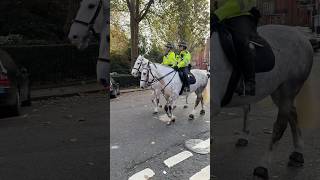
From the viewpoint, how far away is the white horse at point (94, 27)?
7.14 feet

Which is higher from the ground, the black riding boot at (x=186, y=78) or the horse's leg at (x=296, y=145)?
the black riding boot at (x=186, y=78)

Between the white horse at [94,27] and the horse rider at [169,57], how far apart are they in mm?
284

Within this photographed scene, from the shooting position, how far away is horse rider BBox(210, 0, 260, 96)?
6.96 ft

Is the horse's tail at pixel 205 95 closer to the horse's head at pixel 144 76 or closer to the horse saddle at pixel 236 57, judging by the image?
the horse saddle at pixel 236 57

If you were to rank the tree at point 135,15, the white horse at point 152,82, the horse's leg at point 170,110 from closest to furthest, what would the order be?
the tree at point 135,15, the white horse at point 152,82, the horse's leg at point 170,110

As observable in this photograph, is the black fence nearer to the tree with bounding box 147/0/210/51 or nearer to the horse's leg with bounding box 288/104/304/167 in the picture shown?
the tree with bounding box 147/0/210/51

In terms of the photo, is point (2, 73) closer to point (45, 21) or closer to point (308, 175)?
point (45, 21)

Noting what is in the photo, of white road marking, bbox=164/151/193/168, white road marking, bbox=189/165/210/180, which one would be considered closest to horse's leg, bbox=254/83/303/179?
white road marking, bbox=189/165/210/180

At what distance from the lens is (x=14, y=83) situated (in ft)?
7.96

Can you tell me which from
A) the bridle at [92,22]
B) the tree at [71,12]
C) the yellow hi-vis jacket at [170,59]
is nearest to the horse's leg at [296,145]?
the yellow hi-vis jacket at [170,59]

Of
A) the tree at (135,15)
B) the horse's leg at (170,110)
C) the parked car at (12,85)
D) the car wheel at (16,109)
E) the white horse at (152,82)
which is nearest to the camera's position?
the tree at (135,15)

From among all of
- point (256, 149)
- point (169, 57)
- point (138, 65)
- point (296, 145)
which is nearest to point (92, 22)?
point (138, 65)

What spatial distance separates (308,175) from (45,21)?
161cm

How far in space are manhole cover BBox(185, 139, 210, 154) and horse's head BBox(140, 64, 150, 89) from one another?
37cm
